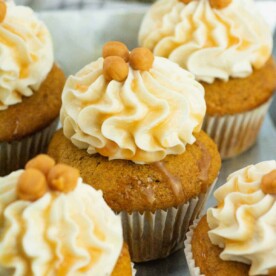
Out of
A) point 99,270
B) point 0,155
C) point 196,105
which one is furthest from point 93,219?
point 0,155

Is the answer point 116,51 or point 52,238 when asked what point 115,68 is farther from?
point 52,238

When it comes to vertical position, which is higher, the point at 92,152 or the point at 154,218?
the point at 92,152

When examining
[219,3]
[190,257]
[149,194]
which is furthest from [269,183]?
[219,3]

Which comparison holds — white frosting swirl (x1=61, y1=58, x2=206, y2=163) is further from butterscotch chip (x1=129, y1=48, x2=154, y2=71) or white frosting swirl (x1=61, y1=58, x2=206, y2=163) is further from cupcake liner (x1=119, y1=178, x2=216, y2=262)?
cupcake liner (x1=119, y1=178, x2=216, y2=262)

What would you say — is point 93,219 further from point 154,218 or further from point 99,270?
point 154,218

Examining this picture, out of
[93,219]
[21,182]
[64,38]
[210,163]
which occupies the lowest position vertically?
[64,38]

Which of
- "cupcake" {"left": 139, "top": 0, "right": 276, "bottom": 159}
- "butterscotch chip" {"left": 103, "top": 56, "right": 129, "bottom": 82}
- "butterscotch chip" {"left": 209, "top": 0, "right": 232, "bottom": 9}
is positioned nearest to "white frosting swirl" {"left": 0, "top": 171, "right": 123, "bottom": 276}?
"butterscotch chip" {"left": 103, "top": 56, "right": 129, "bottom": 82}
